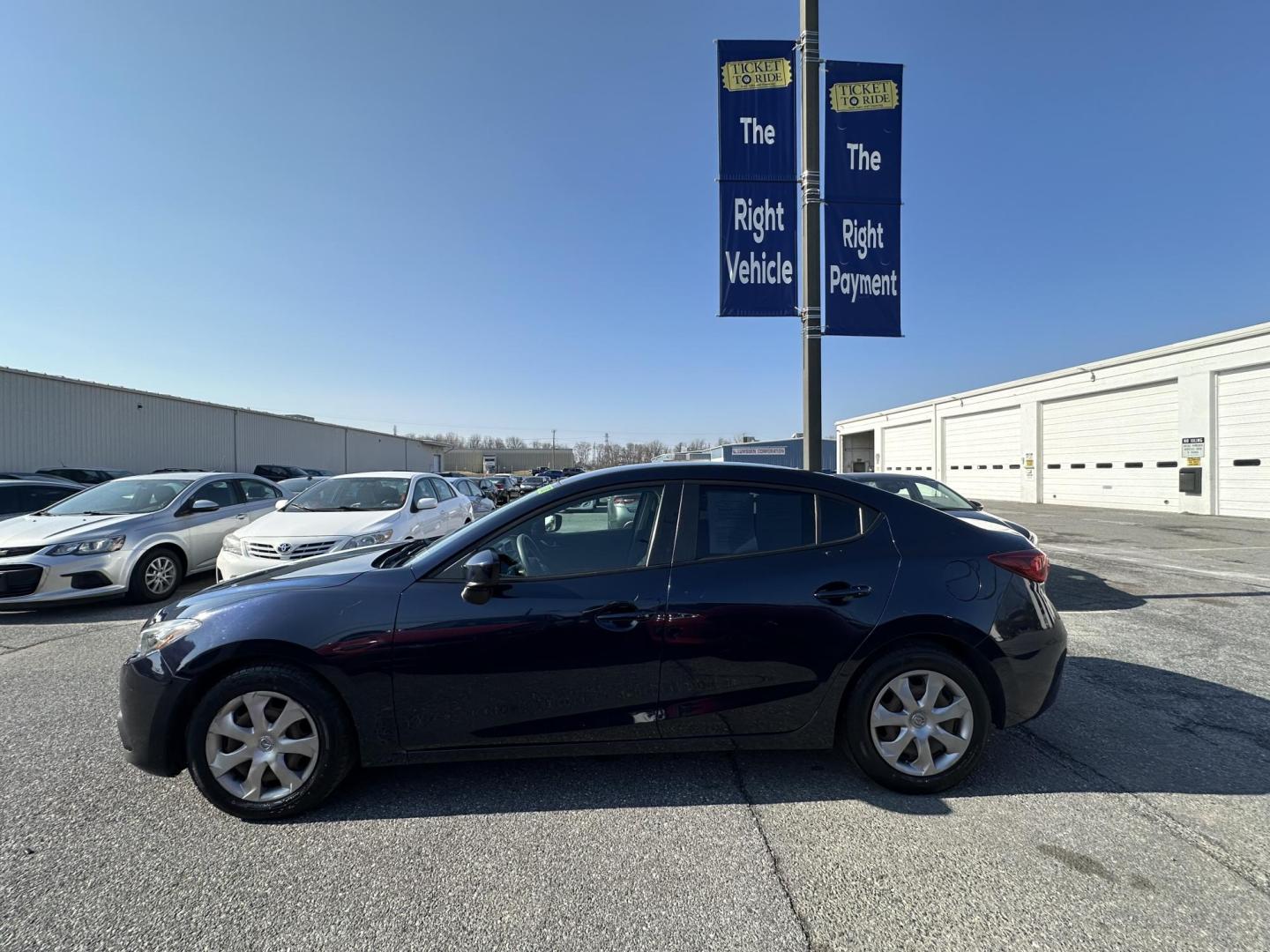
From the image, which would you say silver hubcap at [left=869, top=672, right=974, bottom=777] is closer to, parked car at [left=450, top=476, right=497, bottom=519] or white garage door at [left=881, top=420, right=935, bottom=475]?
parked car at [left=450, top=476, right=497, bottom=519]

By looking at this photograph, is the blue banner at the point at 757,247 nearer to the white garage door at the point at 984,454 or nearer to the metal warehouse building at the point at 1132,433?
the metal warehouse building at the point at 1132,433

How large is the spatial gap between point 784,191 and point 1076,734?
5416 mm

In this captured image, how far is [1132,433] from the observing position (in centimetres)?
2059

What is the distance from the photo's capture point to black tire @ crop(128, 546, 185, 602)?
21.2 ft

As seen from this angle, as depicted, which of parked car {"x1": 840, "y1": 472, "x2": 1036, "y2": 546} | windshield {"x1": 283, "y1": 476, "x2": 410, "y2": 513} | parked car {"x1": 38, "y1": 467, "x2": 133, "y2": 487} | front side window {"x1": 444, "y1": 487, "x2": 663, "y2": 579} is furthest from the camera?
parked car {"x1": 38, "y1": 467, "x2": 133, "y2": 487}

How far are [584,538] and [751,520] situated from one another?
33.6 inches

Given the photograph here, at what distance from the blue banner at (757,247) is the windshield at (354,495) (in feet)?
15.7

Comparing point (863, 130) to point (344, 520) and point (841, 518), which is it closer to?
point (841, 518)

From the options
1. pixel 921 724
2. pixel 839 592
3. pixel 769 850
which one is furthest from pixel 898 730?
pixel 769 850

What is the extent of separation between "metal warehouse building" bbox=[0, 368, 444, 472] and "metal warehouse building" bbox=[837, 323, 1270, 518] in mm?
37216

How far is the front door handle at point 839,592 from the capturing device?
2.71 m

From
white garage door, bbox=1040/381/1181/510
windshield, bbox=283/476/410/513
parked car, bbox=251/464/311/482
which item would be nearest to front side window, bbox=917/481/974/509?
windshield, bbox=283/476/410/513

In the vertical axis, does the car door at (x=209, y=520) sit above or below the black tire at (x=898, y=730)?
above

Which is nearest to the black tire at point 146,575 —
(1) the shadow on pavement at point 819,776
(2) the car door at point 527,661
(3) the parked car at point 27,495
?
(3) the parked car at point 27,495
